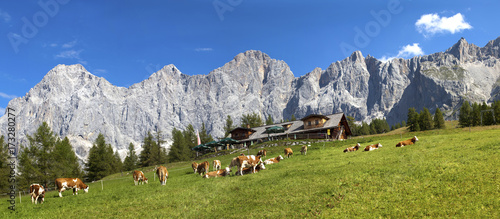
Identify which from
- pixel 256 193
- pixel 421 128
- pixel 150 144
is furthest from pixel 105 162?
pixel 421 128

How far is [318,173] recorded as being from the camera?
1717 centimetres

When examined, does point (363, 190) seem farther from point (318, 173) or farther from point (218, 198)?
point (218, 198)

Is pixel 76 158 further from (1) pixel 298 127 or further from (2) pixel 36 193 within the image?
(2) pixel 36 193

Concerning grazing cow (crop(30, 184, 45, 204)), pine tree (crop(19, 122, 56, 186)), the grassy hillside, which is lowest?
the grassy hillside

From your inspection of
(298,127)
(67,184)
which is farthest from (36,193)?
(298,127)

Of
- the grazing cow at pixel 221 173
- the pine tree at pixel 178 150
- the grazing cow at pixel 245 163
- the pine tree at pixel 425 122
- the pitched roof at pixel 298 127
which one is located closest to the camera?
the grazing cow at pixel 245 163

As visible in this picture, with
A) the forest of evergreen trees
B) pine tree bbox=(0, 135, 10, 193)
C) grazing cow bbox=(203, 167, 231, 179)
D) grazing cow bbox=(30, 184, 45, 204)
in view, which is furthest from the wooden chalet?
pine tree bbox=(0, 135, 10, 193)

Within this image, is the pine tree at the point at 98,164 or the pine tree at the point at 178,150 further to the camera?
the pine tree at the point at 178,150

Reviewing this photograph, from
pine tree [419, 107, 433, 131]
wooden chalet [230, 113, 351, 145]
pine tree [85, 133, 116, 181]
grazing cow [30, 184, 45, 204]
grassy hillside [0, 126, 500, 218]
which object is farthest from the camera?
pine tree [419, 107, 433, 131]

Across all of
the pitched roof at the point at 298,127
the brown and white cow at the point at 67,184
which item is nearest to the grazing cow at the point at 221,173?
the brown and white cow at the point at 67,184

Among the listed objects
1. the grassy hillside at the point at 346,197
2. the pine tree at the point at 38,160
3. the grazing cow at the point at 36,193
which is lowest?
the grassy hillside at the point at 346,197

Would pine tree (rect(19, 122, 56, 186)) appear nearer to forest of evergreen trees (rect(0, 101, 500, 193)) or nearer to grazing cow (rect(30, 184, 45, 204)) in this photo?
forest of evergreen trees (rect(0, 101, 500, 193))

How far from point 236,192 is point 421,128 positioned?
123834 millimetres

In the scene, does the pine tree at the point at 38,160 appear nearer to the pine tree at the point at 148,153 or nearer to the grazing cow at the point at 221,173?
the pine tree at the point at 148,153
